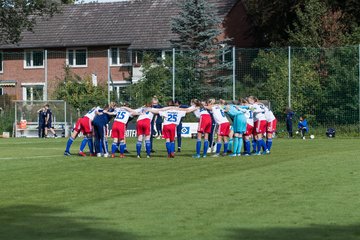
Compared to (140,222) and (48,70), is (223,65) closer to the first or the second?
(48,70)

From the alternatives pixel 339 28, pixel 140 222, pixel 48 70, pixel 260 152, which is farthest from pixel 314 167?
pixel 48 70

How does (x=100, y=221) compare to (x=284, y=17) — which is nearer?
(x=100, y=221)

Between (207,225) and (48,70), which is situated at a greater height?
(48,70)

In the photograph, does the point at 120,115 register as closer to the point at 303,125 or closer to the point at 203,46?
the point at 303,125

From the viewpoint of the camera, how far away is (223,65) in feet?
174

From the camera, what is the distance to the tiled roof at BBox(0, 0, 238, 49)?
250 feet

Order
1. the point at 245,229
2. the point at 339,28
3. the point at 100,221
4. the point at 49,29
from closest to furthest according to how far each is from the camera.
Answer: the point at 245,229 < the point at 100,221 < the point at 339,28 < the point at 49,29

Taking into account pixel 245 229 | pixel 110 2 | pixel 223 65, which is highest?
pixel 110 2

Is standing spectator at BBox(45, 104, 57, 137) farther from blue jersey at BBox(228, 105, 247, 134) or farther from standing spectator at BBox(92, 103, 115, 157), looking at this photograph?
blue jersey at BBox(228, 105, 247, 134)

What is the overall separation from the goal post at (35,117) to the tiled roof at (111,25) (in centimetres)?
1893

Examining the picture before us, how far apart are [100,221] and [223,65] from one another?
38528 mm

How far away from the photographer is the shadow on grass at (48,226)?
13385 millimetres

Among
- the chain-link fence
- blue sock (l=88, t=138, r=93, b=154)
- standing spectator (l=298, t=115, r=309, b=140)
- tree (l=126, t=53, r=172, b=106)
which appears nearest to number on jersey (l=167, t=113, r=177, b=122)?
blue sock (l=88, t=138, r=93, b=154)

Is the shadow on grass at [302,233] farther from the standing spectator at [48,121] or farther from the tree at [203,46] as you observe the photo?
the standing spectator at [48,121]
